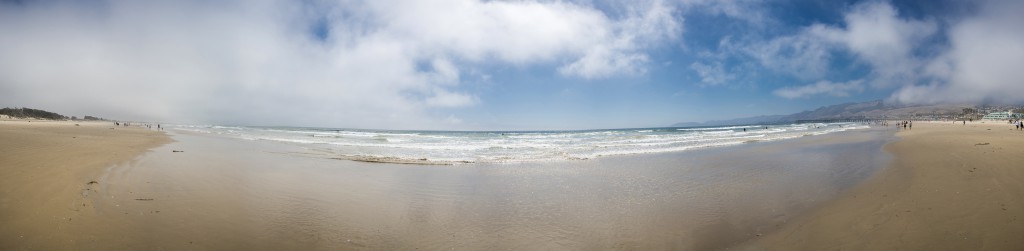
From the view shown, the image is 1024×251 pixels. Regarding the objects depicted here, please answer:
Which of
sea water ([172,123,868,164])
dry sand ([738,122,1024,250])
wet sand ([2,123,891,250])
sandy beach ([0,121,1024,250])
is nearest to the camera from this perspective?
dry sand ([738,122,1024,250])

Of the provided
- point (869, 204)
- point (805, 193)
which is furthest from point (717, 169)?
point (869, 204)

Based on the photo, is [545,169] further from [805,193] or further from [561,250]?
[561,250]

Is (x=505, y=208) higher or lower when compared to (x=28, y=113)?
lower

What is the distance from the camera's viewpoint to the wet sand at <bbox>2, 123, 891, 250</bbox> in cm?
502

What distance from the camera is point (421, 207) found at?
7.21 metres

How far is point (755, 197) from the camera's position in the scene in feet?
25.1

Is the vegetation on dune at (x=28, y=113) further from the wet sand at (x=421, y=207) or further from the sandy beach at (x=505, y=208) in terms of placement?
the sandy beach at (x=505, y=208)

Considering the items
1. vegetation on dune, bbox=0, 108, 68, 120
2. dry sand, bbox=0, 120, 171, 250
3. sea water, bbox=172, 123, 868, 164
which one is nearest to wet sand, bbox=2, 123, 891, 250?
dry sand, bbox=0, 120, 171, 250

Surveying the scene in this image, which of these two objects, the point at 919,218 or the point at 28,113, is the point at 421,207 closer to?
the point at 919,218

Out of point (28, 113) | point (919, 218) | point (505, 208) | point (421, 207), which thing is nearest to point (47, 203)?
point (421, 207)

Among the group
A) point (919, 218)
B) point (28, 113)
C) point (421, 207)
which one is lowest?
point (421, 207)

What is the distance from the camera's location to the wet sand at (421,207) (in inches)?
198

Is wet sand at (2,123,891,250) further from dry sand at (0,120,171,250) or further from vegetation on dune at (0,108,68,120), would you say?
vegetation on dune at (0,108,68,120)

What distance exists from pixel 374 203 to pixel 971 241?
878 centimetres
